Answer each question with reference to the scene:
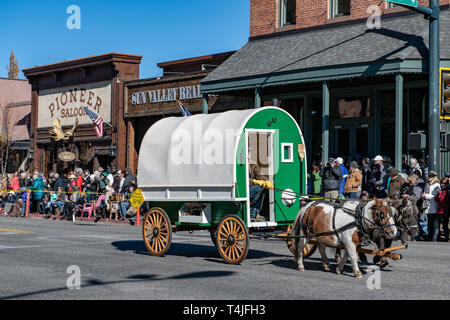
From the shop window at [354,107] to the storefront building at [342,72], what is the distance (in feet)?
Answer: 0.11

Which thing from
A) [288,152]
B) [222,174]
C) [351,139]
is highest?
[351,139]

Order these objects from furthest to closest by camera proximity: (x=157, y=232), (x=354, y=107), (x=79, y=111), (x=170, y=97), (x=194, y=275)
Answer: (x=79, y=111) → (x=170, y=97) → (x=354, y=107) → (x=157, y=232) → (x=194, y=275)

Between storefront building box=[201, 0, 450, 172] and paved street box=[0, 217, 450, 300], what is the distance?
6645mm

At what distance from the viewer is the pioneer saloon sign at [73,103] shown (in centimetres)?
3547

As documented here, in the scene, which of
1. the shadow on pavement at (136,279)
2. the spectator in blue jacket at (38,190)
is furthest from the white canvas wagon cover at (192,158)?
the spectator in blue jacket at (38,190)

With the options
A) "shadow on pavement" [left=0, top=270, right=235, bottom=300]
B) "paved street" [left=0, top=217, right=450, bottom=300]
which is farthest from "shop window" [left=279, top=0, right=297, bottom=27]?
"shadow on pavement" [left=0, top=270, right=235, bottom=300]

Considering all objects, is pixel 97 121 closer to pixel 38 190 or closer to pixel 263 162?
pixel 38 190

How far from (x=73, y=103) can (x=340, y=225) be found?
2967 cm

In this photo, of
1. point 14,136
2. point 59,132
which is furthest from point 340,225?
point 14,136

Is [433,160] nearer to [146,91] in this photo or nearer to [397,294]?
[397,294]

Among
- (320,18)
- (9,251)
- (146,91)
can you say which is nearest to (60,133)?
(146,91)

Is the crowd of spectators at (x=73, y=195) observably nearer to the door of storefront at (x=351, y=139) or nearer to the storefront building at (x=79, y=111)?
the storefront building at (x=79, y=111)

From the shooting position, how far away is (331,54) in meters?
22.2
